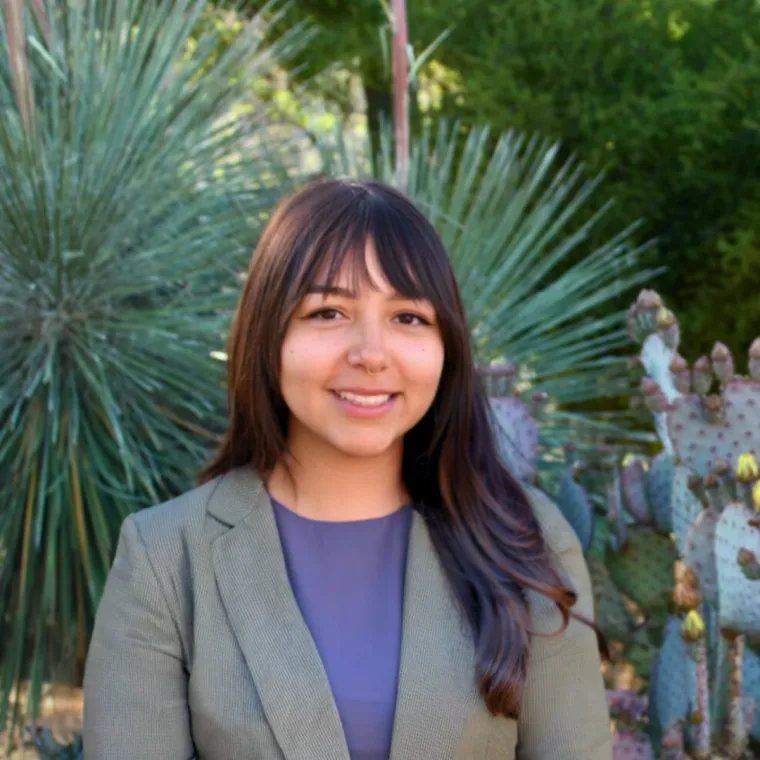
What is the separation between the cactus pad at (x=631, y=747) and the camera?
2.22m

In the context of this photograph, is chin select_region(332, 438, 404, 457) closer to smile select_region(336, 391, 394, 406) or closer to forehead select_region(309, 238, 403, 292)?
smile select_region(336, 391, 394, 406)

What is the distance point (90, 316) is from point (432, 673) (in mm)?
1414

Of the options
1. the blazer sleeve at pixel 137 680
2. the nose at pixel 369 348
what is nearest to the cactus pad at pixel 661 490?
the nose at pixel 369 348

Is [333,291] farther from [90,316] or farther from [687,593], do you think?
[90,316]

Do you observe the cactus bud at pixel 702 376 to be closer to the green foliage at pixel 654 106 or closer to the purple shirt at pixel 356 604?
the purple shirt at pixel 356 604

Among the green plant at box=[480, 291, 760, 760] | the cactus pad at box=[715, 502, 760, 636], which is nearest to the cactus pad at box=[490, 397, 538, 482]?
the green plant at box=[480, 291, 760, 760]

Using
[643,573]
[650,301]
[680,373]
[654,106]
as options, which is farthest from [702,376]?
[654,106]

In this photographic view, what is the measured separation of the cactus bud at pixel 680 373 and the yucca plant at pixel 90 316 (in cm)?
95

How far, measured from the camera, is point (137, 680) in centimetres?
167

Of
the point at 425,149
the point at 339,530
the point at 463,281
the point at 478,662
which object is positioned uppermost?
the point at 425,149

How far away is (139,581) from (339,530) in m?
0.28

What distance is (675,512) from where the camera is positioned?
96.4 inches

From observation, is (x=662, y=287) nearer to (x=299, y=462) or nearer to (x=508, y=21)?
(x=508, y=21)

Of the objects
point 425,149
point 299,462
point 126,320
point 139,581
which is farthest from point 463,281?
point 139,581
